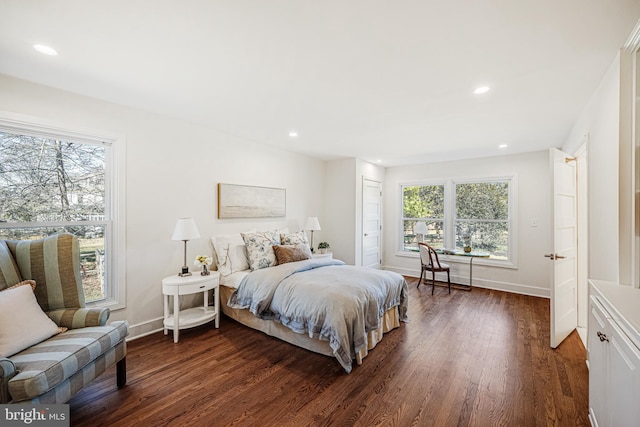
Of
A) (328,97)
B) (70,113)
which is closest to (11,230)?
(70,113)

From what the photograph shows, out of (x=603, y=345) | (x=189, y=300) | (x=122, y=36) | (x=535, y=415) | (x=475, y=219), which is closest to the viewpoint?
(x=603, y=345)

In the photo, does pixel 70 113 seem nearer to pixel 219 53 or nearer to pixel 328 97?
pixel 219 53

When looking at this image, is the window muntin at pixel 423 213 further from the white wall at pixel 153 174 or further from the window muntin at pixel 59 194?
the window muntin at pixel 59 194

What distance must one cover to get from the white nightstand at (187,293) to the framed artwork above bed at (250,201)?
968mm

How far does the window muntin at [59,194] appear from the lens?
7.48 feet

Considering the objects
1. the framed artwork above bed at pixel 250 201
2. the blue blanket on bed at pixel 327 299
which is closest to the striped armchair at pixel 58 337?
the blue blanket on bed at pixel 327 299

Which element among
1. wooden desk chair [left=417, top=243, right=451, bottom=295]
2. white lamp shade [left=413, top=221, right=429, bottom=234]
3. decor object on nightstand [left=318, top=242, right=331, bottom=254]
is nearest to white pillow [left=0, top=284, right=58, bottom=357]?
decor object on nightstand [left=318, top=242, right=331, bottom=254]

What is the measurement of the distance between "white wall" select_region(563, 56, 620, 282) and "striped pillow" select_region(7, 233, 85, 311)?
13.0 feet

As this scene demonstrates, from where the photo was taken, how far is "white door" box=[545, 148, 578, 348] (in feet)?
8.80

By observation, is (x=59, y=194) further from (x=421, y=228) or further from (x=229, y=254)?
(x=421, y=228)

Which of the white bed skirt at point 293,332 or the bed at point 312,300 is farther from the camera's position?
the white bed skirt at point 293,332

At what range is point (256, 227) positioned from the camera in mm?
4172

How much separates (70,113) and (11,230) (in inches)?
44.8

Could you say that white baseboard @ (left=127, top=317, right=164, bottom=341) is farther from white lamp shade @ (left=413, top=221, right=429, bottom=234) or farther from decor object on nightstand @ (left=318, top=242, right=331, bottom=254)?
white lamp shade @ (left=413, top=221, right=429, bottom=234)
